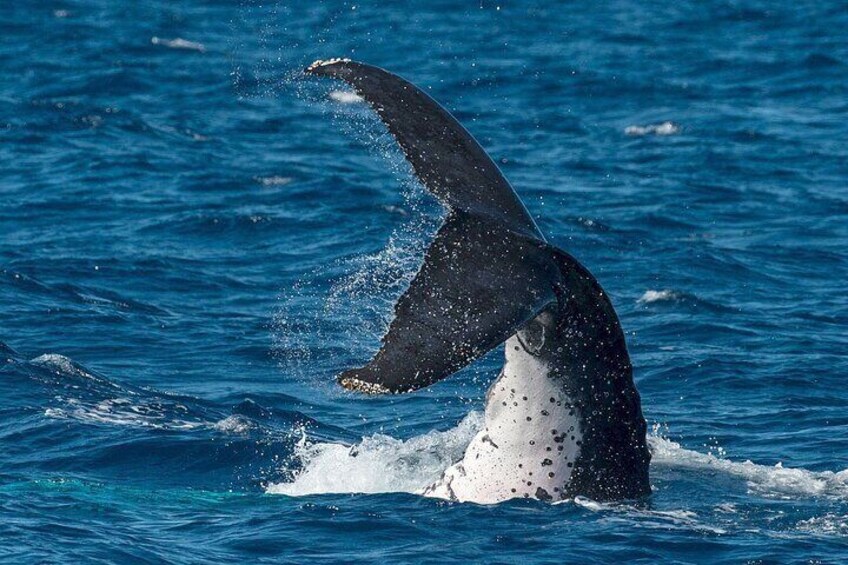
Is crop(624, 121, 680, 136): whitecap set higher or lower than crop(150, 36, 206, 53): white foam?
lower

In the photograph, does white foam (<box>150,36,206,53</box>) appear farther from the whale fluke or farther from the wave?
the whale fluke

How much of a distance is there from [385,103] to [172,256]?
12.3 m

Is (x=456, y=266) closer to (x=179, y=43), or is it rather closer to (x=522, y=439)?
(x=522, y=439)

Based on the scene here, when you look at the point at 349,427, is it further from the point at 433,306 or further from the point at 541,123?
the point at 541,123

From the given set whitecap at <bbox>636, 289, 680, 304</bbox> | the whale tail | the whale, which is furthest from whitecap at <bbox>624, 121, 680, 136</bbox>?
the whale tail

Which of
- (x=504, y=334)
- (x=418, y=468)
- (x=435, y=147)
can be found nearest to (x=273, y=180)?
(x=418, y=468)

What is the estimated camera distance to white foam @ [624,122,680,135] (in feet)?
95.8

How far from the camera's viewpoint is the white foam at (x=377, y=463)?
38.9ft

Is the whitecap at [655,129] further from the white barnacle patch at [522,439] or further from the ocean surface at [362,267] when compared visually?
the white barnacle patch at [522,439]

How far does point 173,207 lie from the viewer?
23.5 metres

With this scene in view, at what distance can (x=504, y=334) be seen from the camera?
8.39m

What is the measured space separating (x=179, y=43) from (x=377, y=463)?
1002 inches

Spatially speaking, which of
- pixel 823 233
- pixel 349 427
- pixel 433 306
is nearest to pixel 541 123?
pixel 823 233

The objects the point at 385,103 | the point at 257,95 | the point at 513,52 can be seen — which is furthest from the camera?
the point at 513,52
